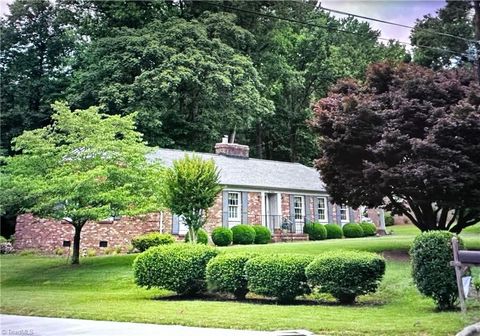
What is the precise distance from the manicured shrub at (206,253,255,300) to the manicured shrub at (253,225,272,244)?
1134 centimetres

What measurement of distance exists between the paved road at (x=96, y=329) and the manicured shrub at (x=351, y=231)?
2087 centimetres

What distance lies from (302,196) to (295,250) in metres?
10.2

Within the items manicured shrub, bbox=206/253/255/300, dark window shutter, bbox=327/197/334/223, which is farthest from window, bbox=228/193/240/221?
manicured shrub, bbox=206/253/255/300

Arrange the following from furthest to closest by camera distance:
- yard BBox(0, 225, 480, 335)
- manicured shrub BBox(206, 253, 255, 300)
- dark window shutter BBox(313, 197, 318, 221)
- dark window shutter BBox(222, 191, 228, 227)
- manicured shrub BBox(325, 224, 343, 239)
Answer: dark window shutter BBox(313, 197, 318, 221), manicured shrub BBox(325, 224, 343, 239), dark window shutter BBox(222, 191, 228, 227), manicured shrub BBox(206, 253, 255, 300), yard BBox(0, 225, 480, 335)

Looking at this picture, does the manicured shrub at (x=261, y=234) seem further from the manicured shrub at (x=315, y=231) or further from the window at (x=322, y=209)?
the window at (x=322, y=209)

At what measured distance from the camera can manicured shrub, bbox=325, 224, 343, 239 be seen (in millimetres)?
26031

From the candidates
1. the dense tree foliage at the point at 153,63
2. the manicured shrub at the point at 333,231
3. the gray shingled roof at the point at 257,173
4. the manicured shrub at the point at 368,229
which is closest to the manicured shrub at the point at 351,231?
the manicured shrub at the point at 333,231

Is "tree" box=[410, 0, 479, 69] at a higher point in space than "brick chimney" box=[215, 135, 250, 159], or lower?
higher

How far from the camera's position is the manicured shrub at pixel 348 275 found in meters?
9.62

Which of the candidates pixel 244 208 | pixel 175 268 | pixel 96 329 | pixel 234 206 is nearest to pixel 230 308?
pixel 175 268

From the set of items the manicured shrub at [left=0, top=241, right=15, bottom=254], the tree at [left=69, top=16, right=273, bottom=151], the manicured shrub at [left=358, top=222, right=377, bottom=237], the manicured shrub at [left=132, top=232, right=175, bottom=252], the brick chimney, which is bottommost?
the manicured shrub at [left=0, top=241, right=15, bottom=254]

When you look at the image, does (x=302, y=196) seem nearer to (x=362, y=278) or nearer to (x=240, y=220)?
(x=240, y=220)

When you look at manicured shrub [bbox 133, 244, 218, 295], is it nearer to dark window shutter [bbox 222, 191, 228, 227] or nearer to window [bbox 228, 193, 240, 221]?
dark window shutter [bbox 222, 191, 228, 227]

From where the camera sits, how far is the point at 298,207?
86.2ft
